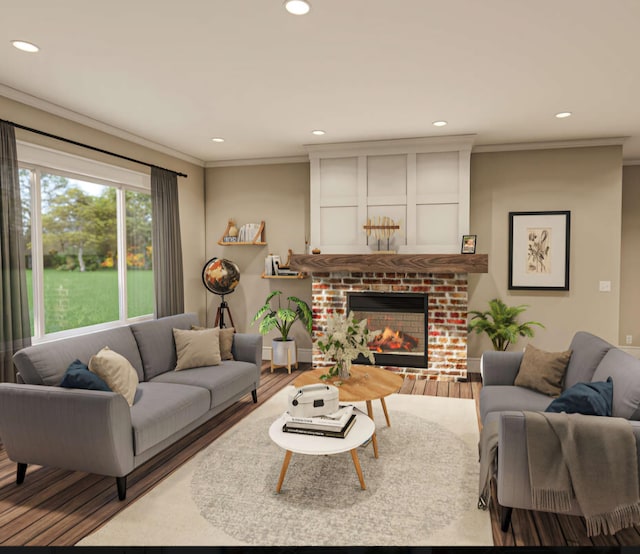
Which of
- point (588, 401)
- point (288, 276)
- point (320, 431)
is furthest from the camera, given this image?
point (288, 276)

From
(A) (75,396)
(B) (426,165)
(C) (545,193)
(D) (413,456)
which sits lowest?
(D) (413,456)

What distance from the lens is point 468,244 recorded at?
16.0 ft

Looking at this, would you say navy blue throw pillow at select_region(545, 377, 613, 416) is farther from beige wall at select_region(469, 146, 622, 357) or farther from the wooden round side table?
beige wall at select_region(469, 146, 622, 357)

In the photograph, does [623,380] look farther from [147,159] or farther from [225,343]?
[147,159]

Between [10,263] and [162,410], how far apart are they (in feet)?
5.60

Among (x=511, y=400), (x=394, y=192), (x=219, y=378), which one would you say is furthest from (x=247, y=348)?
(x=394, y=192)

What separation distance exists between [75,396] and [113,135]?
9.73 ft

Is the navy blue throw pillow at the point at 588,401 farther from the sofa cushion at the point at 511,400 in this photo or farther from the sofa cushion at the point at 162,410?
the sofa cushion at the point at 162,410

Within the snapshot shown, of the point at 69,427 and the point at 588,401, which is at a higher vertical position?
the point at 588,401

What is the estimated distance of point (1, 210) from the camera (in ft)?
10.9

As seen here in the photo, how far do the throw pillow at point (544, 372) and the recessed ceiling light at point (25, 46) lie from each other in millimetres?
3850

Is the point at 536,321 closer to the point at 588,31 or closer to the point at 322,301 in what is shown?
the point at 322,301

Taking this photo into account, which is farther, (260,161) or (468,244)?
(260,161)

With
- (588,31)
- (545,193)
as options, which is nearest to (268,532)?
(588,31)
